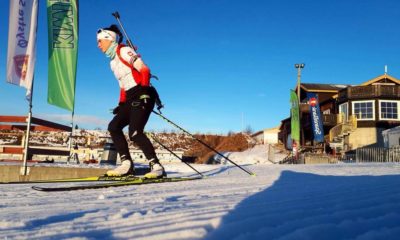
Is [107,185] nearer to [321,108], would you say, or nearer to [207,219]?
[207,219]

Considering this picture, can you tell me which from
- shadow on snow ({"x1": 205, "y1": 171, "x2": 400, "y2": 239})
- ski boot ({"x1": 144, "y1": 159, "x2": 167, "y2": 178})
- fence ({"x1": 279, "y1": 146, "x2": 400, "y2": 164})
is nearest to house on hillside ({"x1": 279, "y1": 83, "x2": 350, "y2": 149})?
fence ({"x1": 279, "y1": 146, "x2": 400, "y2": 164})

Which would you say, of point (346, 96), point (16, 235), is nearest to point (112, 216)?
point (16, 235)

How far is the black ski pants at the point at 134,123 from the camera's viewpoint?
5.14m

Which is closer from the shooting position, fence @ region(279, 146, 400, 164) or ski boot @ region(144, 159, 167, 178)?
ski boot @ region(144, 159, 167, 178)

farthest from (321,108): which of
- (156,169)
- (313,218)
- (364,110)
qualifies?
(313,218)

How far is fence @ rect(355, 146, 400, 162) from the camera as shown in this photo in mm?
18938

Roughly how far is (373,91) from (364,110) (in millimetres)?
1886

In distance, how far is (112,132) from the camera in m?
5.44

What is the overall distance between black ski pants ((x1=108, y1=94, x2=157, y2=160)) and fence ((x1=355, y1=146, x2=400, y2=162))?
17.2 meters

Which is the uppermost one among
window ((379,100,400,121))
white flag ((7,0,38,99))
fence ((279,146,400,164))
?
window ((379,100,400,121))

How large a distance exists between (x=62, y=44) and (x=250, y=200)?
8.70 metres

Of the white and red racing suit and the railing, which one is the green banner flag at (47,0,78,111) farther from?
the railing

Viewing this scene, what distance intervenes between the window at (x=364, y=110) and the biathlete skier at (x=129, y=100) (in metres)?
32.4

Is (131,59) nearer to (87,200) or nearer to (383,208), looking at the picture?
(87,200)
